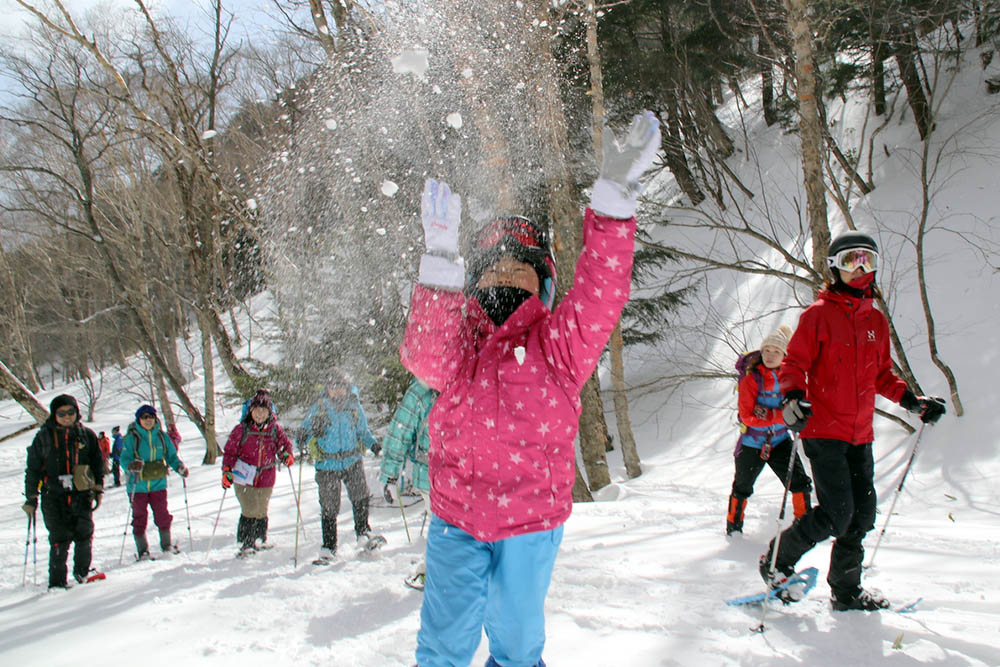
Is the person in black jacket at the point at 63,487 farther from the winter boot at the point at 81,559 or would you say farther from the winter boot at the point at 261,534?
the winter boot at the point at 261,534

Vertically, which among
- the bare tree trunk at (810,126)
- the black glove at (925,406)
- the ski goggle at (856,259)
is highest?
the bare tree trunk at (810,126)

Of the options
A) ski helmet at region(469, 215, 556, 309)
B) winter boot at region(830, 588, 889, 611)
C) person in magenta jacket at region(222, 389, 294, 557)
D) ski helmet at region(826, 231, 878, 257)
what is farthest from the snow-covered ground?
ski helmet at region(826, 231, 878, 257)

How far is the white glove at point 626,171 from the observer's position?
1742 millimetres

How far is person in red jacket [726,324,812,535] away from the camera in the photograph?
179 inches

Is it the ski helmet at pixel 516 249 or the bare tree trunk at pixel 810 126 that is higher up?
the bare tree trunk at pixel 810 126

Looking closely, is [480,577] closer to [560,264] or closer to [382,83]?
[560,264]

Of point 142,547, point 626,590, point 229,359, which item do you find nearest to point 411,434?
point 626,590

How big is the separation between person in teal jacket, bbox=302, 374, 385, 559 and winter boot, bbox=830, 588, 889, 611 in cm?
386

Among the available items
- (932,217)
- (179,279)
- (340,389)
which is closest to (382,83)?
(340,389)

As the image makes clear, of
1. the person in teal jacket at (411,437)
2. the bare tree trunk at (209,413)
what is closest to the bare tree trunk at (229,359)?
the bare tree trunk at (209,413)

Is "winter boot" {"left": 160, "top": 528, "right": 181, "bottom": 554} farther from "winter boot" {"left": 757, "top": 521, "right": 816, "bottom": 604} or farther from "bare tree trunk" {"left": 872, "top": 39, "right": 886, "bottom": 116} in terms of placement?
"bare tree trunk" {"left": 872, "top": 39, "right": 886, "bottom": 116}

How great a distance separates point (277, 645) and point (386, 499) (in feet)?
17.4

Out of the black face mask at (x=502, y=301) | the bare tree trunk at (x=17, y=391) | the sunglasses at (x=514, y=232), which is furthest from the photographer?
the bare tree trunk at (x=17, y=391)

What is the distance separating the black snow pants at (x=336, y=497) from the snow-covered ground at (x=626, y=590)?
0.89ft
